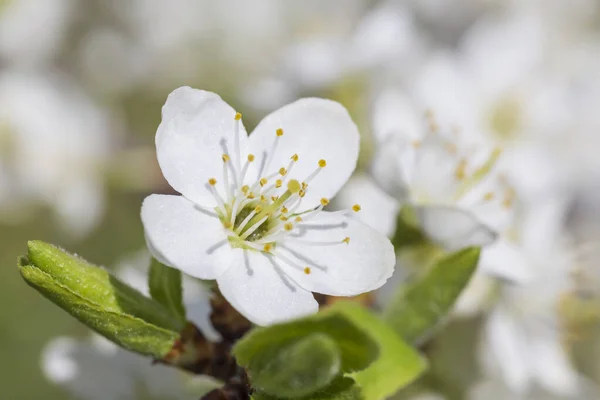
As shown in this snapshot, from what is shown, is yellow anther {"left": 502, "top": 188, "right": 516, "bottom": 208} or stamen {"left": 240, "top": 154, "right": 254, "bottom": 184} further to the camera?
yellow anther {"left": 502, "top": 188, "right": 516, "bottom": 208}

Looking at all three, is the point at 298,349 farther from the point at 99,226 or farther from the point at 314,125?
the point at 99,226

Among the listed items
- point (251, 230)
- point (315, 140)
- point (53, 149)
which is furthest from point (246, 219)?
point (53, 149)

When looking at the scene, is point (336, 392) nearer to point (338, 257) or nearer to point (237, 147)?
point (338, 257)

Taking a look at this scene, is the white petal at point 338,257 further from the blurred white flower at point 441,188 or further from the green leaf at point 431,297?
the blurred white flower at point 441,188

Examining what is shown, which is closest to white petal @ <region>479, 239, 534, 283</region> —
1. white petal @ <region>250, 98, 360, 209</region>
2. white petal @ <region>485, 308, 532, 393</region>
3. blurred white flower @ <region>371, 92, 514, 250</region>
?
blurred white flower @ <region>371, 92, 514, 250</region>

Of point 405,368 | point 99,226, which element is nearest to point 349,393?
point 405,368

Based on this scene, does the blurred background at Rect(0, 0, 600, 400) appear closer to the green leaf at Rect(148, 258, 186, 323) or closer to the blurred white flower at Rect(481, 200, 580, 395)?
the blurred white flower at Rect(481, 200, 580, 395)
